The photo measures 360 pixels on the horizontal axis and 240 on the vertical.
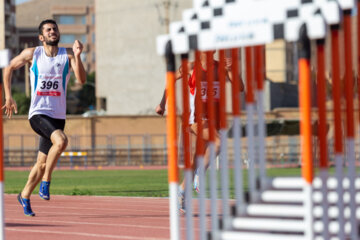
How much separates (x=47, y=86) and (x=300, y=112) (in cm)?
587

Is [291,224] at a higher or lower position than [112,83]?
lower

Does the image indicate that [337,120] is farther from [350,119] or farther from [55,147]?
[55,147]

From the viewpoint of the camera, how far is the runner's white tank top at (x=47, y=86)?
9.76 metres

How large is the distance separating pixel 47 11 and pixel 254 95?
138114 mm

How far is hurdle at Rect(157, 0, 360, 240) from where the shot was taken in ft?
14.0

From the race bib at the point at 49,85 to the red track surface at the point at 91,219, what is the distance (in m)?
1.33

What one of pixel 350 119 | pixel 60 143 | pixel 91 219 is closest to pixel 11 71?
pixel 60 143

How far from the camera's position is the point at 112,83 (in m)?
68.0

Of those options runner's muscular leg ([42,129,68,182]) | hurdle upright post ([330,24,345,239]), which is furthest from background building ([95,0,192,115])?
hurdle upright post ([330,24,345,239])

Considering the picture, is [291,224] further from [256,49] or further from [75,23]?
[75,23]

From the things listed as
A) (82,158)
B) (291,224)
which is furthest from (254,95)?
(82,158)

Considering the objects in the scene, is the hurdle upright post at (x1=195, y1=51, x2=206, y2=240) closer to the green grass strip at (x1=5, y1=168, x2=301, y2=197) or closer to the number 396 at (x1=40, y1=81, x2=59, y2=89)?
the green grass strip at (x1=5, y1=168, x2=301, y2=197)

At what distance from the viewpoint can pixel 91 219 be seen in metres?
9.22

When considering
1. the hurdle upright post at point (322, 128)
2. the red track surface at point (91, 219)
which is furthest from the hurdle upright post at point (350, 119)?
the red track surface at point (91, 219)
